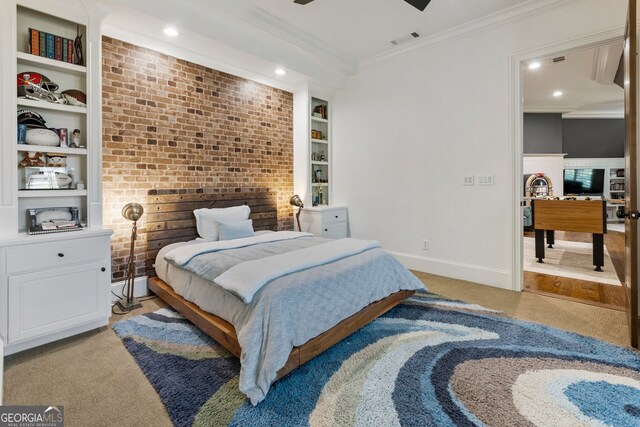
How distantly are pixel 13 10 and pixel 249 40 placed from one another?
6.40ft

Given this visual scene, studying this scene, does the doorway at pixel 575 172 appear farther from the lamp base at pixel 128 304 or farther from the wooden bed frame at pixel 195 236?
the lamp base at pixel 128 304

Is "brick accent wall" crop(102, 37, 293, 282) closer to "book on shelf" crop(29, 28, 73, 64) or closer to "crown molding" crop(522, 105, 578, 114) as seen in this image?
"book on shelf" crop(29, 28, 73, 64)

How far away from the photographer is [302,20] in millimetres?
3566

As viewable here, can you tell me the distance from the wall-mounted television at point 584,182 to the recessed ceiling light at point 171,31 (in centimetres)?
1020

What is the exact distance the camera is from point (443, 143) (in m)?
3.97

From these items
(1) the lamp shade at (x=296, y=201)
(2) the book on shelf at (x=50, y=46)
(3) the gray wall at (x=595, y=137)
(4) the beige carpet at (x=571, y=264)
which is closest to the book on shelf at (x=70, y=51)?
(2) the book on shelf at (x=50, y=46)

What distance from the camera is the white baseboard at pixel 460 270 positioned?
357 centimetres

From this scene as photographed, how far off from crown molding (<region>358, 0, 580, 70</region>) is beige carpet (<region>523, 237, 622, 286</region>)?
10.1 ft

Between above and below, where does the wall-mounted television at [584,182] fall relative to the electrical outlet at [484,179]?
above

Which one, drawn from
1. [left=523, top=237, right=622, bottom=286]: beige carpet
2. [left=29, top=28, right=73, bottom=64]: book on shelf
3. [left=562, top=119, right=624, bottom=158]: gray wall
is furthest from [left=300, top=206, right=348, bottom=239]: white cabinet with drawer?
[left=562, top=119, right=624, bottom=158]: gray wall

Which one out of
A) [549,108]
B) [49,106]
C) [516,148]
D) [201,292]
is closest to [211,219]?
[201,292]

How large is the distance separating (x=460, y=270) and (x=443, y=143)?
1.58 meters

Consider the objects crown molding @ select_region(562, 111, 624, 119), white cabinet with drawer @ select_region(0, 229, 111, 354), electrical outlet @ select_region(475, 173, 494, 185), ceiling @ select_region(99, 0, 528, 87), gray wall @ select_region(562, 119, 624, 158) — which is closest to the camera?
white cabinet with drawer @ select_region(0, 229, 111, 354)

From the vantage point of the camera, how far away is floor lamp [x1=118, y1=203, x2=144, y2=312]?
299 cm
